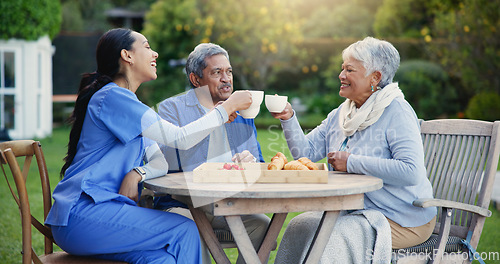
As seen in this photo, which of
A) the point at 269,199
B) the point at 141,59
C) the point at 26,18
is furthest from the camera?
the point at 26,18

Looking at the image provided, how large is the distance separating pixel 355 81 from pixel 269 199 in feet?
3.17

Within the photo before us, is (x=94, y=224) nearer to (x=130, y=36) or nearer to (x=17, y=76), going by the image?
(x=130, y=36)

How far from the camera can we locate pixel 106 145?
225 centimetres

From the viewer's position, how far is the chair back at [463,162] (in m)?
2.57

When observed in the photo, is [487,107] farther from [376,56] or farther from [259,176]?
[259,176]

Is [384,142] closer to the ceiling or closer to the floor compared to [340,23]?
closer to the floor

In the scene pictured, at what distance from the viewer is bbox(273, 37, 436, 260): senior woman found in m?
2.46

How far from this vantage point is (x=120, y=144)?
227 cm

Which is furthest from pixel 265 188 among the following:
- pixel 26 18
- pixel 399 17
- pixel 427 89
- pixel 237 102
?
pixel 399 17

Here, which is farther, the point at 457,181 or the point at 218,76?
the point at 218,76

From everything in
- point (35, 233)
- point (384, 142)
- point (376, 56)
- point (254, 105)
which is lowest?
point (35, 233)

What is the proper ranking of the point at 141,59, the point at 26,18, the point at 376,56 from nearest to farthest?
the point at 141,59
the point at 376,56
the point at 26,18

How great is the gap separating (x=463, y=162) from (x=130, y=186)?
5.68 ft

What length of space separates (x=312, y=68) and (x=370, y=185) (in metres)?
13.4
